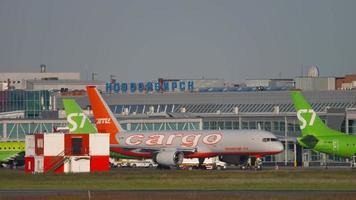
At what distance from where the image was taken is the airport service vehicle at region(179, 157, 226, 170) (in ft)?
474

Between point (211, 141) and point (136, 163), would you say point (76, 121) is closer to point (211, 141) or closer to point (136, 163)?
point (136, 163)

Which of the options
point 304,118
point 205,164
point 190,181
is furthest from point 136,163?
point 190,181

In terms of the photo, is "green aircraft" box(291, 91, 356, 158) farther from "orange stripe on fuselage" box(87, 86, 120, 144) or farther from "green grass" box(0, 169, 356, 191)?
"orange stripe on fuselage" box(87, 86, 120, 144)

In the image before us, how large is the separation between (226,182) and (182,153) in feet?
141

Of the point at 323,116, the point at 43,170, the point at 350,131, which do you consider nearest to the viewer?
the point at 43,170

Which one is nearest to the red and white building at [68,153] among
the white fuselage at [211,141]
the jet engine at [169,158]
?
the jet engine at [169,158]

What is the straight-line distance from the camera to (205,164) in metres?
146

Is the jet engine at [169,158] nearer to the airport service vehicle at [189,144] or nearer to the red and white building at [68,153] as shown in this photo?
the airport service vehicle at [189,144]

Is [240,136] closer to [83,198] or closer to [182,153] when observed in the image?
[182,153]

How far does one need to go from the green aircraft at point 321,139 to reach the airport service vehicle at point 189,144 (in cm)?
389

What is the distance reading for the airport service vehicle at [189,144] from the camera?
138 metres

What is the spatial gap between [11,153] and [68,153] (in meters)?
32.7

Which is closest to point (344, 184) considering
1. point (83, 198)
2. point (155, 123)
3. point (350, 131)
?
point (83, 198)

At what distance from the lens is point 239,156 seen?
14000 cm
